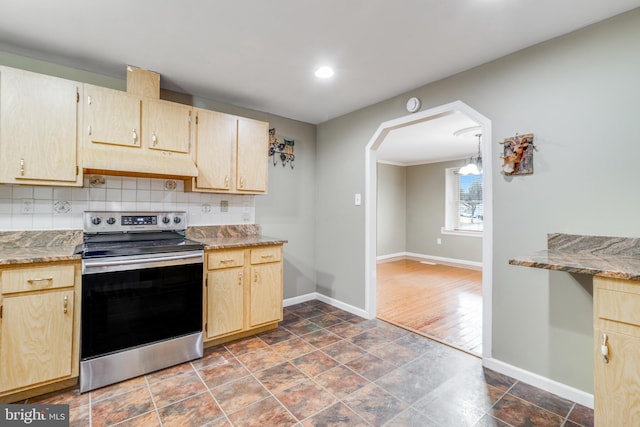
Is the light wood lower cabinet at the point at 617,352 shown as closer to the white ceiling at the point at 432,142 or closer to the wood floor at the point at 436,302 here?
the wood floor at the point at 436,302

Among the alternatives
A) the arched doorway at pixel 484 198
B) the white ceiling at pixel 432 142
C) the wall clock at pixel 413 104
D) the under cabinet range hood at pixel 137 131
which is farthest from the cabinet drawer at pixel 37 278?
the white ceiling at pixel 432 142

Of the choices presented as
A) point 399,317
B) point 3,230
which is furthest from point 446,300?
point 3,230

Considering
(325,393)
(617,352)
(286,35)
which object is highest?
(286,35)

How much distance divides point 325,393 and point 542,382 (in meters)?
1.44

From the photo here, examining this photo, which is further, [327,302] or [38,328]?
[327,302]

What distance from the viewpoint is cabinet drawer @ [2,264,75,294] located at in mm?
1763

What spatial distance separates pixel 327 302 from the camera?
3766 millimetres

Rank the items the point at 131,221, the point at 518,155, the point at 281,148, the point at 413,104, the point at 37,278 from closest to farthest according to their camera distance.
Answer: the point at 37,278 → the point at 518,155 → the point at 131,221 → the point at 413,104 → the point at 281,148

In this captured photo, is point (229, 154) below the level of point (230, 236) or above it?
above

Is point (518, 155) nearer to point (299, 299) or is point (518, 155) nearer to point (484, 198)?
point (484, 198)

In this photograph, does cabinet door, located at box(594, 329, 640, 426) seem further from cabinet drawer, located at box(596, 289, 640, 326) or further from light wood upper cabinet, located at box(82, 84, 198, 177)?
light wood upper cabinet, located at box(82, 84, 198, 177)

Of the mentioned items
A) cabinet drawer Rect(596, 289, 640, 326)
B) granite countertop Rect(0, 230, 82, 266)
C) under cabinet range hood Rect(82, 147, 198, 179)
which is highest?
under cabinet range hood Rect(82, 147, 198, 179)

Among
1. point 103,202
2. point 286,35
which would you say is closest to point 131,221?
point 103,202

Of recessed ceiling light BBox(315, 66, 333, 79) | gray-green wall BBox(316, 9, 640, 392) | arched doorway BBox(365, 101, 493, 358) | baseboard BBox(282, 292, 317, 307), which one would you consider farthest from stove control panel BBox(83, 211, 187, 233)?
gray-green wall BBox(316, 9, 640, 392)
